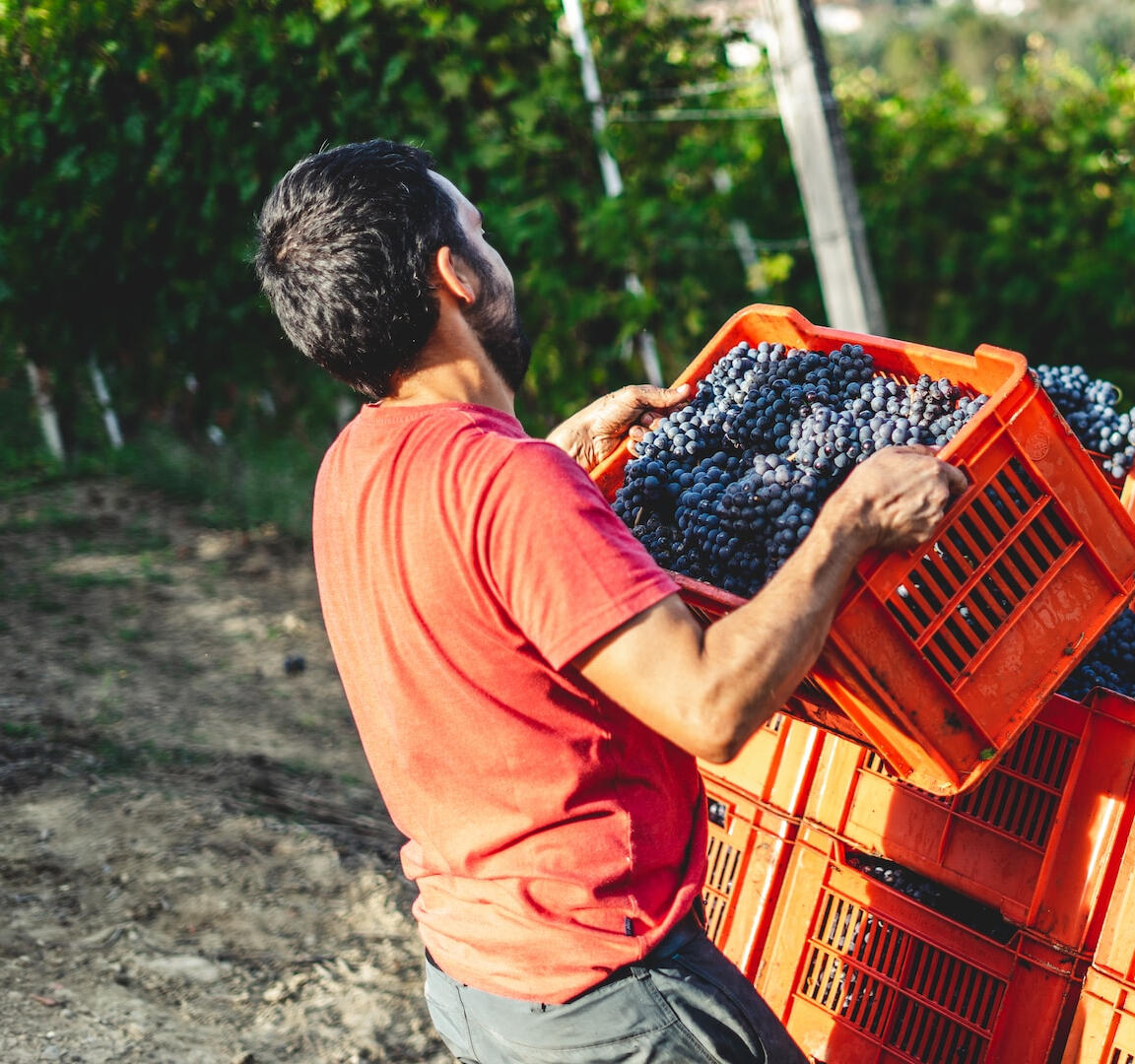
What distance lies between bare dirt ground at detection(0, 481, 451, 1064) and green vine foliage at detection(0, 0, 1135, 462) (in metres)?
1.14

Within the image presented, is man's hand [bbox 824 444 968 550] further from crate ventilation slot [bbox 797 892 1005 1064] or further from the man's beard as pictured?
crate ventilation slot [bbox 797 892 1005 1064]

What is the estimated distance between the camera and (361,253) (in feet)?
4.91

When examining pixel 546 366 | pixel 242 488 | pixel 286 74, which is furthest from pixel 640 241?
pixel 242 488

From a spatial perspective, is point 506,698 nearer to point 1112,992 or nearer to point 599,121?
point 1112,992

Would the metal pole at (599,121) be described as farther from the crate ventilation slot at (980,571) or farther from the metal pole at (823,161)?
the crate ventilation slot at (980,571)

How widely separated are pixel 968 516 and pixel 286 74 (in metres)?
4.20

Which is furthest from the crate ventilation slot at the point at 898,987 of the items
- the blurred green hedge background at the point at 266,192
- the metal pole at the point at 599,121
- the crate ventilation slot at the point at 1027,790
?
the metal pole at the point at 599,121

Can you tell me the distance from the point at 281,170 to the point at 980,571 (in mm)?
4246

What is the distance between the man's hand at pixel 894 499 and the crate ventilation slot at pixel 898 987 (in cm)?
97

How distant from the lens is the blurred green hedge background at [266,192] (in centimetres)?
489

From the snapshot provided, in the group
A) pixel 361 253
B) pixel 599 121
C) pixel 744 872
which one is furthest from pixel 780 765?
pixel 599 121

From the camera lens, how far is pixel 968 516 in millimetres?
1708

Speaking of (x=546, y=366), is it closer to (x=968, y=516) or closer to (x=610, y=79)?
(x=610, y=79)

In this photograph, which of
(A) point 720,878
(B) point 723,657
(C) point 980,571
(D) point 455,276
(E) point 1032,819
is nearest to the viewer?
(B) point 723,657
